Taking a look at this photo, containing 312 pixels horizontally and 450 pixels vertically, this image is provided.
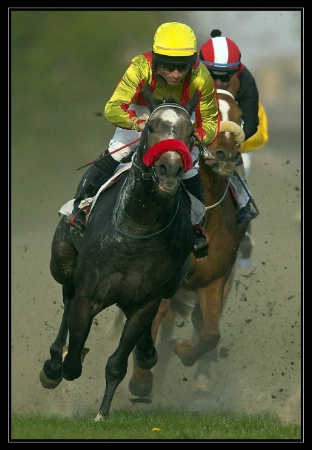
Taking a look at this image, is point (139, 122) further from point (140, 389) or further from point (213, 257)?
point (140, 389)

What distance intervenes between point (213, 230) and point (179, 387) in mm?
1461

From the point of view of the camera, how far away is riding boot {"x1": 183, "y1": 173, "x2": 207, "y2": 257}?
9930 millimetres

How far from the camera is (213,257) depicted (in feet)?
38.2

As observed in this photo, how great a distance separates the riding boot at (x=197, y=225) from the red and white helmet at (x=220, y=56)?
2261mm

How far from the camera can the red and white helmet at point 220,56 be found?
1215 cm

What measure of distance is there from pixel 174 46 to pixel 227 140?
215cm

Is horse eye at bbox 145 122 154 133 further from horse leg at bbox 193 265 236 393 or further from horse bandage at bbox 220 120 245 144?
horse leg at bbox 193 265 236 393

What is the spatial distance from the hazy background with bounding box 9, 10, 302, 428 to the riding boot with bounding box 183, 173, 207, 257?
6.31 feet

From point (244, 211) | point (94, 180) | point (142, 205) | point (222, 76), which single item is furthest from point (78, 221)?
point (222, 76)

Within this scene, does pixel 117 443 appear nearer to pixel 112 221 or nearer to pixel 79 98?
pixel 112 221

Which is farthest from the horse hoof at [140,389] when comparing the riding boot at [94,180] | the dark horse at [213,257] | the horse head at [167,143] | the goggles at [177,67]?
the goggles at [177,67]

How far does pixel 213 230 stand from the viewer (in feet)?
38.4

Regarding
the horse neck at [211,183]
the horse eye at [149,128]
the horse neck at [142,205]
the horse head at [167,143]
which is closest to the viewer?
the horse head at [167,143]

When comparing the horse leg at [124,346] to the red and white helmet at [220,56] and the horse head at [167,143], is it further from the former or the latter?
the red and white helmet at [220,56]
